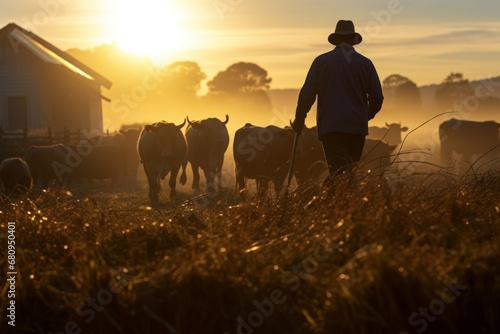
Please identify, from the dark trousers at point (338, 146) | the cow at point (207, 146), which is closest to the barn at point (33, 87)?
the cow at point (207, 146)

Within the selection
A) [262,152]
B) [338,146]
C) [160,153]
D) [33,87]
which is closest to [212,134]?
[160,153]

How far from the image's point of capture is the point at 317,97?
903 centimetres

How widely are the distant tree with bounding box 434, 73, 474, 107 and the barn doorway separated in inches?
2645

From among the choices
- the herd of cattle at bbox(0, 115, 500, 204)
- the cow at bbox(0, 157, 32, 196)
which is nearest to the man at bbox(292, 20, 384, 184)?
the herd of cattle at bbox(0, 115, 500, 204)

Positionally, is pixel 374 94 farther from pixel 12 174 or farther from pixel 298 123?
pixel 12 174

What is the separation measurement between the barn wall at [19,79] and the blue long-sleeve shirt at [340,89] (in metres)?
29.7

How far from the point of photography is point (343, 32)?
8961 mm

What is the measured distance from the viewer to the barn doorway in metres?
37.1

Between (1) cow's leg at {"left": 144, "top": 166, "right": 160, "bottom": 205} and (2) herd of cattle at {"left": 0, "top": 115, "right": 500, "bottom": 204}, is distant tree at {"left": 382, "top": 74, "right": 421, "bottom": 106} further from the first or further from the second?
(1) cow's leg at {"left": 144, "top": 166, "right": 160, "bottom": 205}

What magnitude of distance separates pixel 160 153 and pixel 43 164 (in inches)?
207

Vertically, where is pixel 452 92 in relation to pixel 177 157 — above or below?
above

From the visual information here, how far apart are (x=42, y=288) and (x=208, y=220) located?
158 cm

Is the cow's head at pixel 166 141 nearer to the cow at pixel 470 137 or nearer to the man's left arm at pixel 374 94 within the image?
the man's left arm at pixel 374 94

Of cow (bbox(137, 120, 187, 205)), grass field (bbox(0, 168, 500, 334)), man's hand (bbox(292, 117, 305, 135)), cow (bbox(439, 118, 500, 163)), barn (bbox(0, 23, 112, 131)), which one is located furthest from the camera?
cow (bbox(439, 118, 500, 163))
